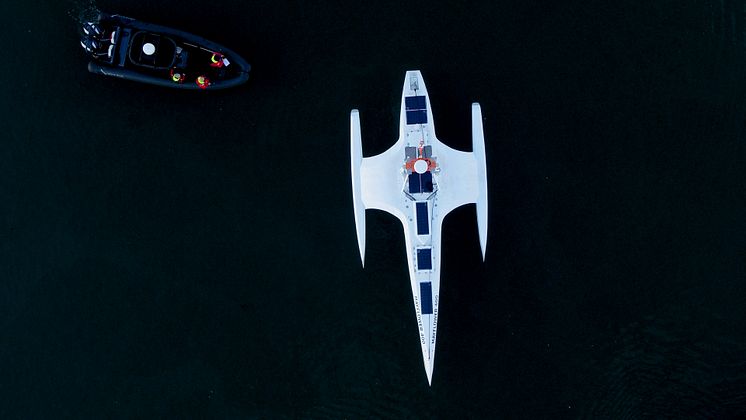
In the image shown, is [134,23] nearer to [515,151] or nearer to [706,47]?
[515,151]

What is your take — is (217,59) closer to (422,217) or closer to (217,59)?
(217,59)

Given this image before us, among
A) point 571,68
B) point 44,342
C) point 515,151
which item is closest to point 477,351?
point 515,151

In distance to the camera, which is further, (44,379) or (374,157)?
(44,379)

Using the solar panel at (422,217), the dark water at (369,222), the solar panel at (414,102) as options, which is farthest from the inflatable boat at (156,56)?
the solar panel at (422,217)

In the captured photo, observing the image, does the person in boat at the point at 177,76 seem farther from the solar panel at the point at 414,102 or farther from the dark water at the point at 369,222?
the solar panel at the point at 414,102

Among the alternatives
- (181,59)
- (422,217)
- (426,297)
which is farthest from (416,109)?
(181,59)
